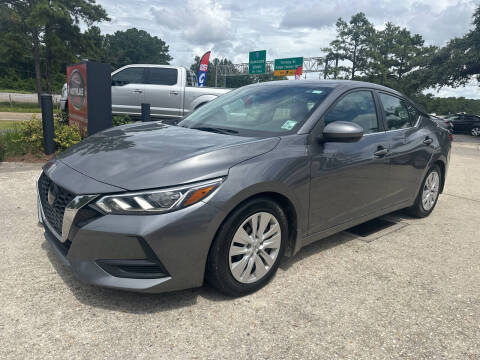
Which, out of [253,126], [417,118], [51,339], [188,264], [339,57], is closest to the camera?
[51,339]

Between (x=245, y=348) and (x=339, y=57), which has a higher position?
(x=339, y=57)

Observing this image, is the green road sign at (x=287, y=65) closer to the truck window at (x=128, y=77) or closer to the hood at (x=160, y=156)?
the truck window at (x=128, y=77)

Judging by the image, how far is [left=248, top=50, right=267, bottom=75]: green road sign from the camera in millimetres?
34406

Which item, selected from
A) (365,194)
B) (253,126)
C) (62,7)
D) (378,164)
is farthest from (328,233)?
(62,7)

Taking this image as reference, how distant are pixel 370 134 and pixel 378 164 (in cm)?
30

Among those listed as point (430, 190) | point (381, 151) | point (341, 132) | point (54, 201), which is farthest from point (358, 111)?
point (54, 201)

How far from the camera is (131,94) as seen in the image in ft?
A: 34.9

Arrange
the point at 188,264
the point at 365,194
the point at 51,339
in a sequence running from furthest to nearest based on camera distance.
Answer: the point at 365,194 < the point at 188,264 < the point at 51,339

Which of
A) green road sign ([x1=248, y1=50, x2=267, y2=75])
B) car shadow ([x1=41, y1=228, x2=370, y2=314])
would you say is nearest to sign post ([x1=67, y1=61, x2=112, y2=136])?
car shadow ([x1=41, y1=228, x2=370, y2=314])

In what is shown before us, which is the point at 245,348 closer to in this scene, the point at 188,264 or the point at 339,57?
the point at 188,264

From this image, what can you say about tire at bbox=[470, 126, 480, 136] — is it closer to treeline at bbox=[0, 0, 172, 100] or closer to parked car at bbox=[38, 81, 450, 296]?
parked car at bbox=[38, 81, 450, 296]

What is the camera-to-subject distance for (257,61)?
114ft

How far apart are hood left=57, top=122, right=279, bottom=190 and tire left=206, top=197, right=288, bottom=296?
0.35 m

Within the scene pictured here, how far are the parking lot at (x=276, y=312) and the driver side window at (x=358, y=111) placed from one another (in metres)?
1.24
